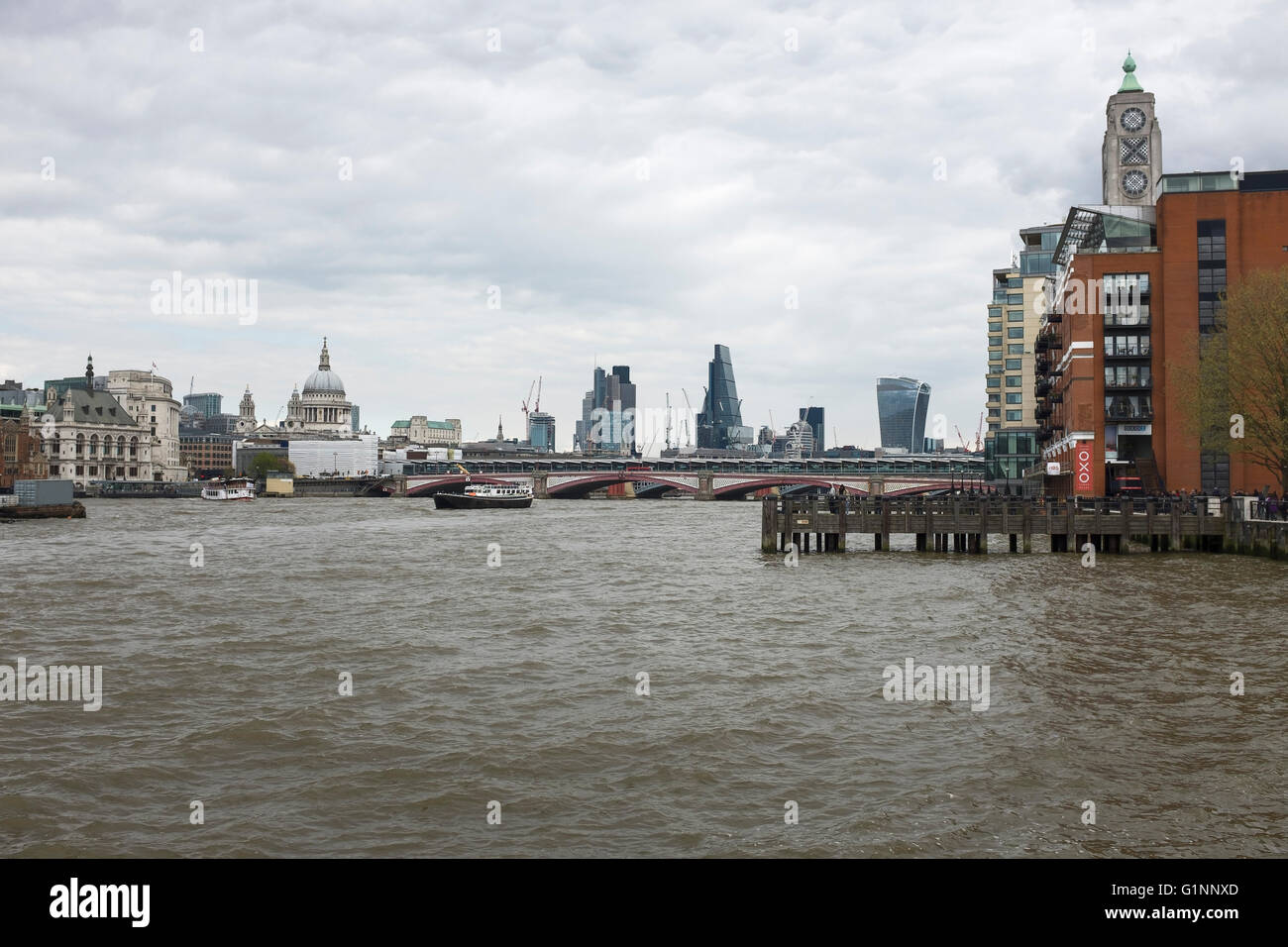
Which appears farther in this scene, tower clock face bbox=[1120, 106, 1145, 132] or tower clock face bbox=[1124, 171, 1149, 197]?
tower clock face bbox=[1120, 106, 1145, 132]

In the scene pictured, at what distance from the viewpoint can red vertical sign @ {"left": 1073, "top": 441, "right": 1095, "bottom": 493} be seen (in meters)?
62.1

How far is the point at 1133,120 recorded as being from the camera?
112188 millimetres

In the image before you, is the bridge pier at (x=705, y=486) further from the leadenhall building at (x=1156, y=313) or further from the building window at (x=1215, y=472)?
the building window at (x=1215, y=472)

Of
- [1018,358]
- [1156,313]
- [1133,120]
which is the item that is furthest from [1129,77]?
[1156,313]

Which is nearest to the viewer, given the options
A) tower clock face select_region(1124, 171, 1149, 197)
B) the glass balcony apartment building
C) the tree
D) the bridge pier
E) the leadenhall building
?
the tree

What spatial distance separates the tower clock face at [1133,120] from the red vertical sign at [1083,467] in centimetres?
6724

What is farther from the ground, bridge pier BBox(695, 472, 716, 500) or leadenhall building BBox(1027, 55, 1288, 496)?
leadenhall building BBox(1027, 55, 1288, 496)

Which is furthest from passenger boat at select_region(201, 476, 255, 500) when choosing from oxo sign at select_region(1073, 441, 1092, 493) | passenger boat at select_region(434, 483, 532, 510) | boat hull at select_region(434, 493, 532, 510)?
oxo sign at select_region(1073, 441, 1092, 493)

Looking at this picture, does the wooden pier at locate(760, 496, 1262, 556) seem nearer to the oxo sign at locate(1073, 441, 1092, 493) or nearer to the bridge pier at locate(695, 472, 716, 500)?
the oxo sign at locate(1073, 441, 1092, 493)

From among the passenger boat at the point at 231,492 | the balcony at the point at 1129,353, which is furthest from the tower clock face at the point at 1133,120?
the passenger boat at the point at 231,492

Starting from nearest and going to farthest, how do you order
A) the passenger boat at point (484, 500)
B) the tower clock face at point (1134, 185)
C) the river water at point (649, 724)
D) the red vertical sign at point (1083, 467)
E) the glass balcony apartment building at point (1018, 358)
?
the river water at point (649, 724) → the red vertical sign at point (1083, 467) → the glass balcony apartment building at point (1018, 358) → the tower clock face at point (1134, 185) → the passenger boat at point (484, 500)

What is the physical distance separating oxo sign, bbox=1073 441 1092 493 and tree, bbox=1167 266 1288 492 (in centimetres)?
901

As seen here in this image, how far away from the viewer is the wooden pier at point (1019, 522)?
44.8m

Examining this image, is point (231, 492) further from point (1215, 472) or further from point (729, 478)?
point (1215, 472)
